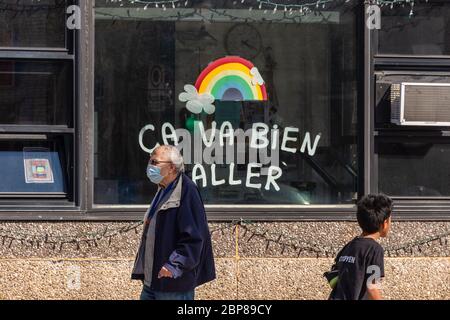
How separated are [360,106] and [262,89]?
0.97 meters

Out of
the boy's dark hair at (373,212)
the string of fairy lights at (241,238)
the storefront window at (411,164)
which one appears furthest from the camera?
the storefront window at (411,164)

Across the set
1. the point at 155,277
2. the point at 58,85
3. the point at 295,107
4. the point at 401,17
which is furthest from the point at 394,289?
the point at 58,85

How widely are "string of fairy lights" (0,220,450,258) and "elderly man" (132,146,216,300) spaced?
2095 mm

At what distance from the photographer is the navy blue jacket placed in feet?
18.8

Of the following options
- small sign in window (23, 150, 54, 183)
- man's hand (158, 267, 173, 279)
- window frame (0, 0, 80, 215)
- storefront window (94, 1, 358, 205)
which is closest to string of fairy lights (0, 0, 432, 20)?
storefront window (94, 1, 358, 205)

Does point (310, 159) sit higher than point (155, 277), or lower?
higher

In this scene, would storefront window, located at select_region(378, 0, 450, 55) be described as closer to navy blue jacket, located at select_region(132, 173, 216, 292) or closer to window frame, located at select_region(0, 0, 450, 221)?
window frame, located at select_region(0, 0, 450, 221)

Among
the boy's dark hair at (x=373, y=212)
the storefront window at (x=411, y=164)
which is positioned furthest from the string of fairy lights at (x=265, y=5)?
the boy's dark hair at (x=373, y=212)

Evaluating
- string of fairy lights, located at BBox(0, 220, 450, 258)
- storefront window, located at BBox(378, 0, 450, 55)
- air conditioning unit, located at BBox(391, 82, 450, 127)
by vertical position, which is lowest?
string of fairy lights, located at BBox(0, 220, 450, 258)

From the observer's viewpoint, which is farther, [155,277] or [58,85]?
[58,85]

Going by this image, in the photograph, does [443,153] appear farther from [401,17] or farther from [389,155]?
[401,17]

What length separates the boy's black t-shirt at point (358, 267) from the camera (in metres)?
5.00

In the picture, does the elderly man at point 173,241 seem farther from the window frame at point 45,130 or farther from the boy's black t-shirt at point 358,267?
the window frame at point 45,130

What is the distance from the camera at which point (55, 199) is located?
814 centimetres
